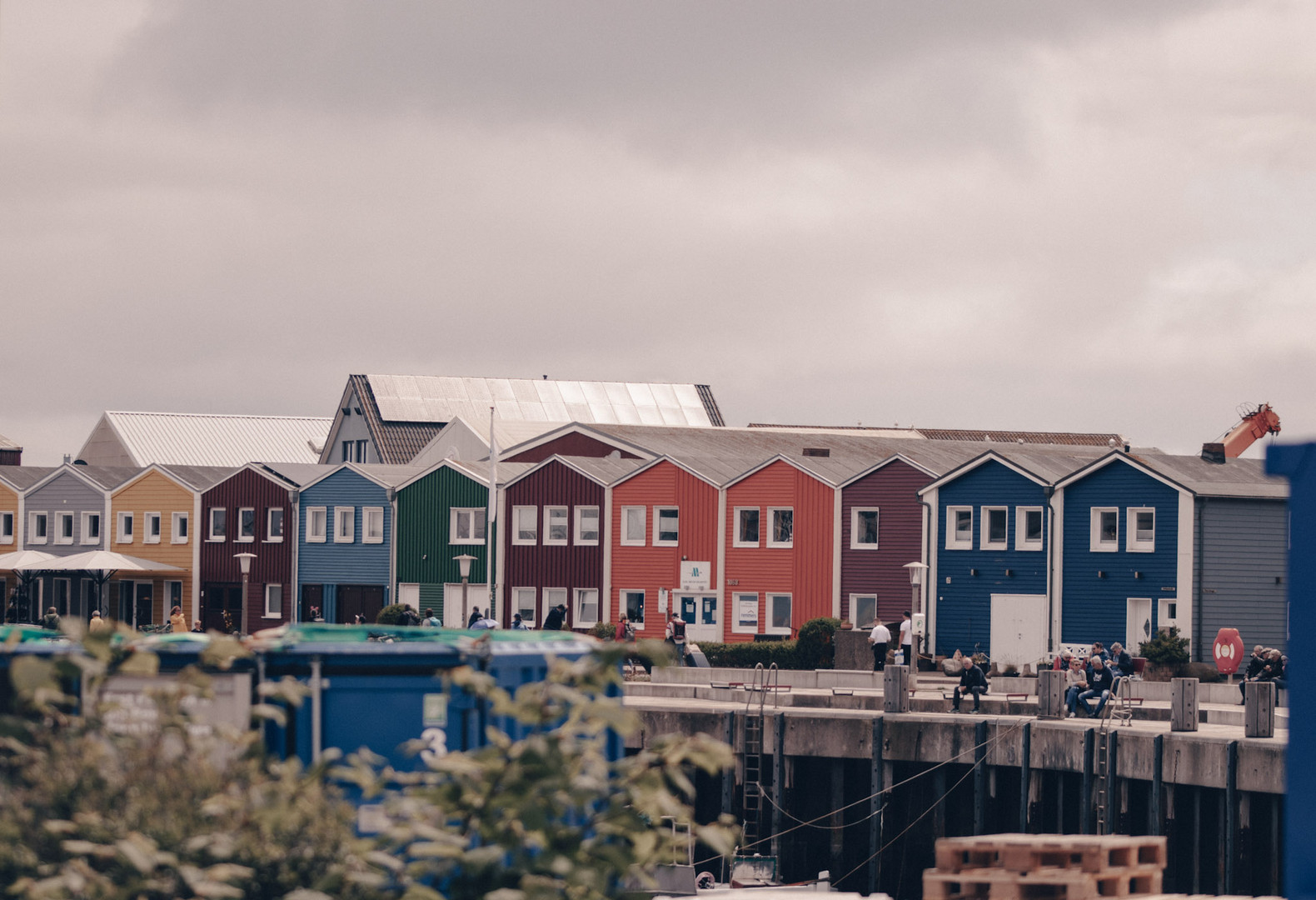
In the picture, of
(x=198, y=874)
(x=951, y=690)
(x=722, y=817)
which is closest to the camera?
(x=198, y=874)

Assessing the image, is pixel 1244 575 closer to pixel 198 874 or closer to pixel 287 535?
pixel 287 535

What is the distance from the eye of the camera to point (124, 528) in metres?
81.1

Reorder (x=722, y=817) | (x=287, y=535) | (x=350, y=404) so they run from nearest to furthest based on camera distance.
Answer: (x=722, y=817) → (x=287, y=535) → (x=350, y=404)

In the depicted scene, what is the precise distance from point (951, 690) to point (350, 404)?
69271 mm

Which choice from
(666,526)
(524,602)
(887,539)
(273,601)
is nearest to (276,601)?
(273,601)

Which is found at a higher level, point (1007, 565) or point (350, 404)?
point (350, 404)

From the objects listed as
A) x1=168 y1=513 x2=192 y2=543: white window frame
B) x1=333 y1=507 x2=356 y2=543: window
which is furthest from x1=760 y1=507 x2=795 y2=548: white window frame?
x1=168 y1=513 x2=192 y2=543: white window frame

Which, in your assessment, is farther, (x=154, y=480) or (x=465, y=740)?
(x=154, y=480)

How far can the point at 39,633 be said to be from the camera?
49.9ft

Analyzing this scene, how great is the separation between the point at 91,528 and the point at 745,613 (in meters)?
32.2

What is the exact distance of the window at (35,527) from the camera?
277 feet

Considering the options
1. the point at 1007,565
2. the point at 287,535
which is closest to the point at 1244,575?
the point at 1007,565

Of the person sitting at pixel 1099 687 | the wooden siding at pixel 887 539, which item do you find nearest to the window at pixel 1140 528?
the wooden siding at pixel 887 539

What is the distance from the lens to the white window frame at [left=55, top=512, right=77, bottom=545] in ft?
273
